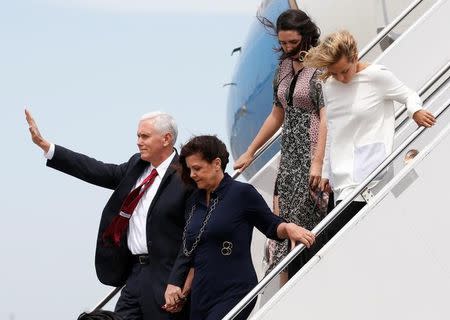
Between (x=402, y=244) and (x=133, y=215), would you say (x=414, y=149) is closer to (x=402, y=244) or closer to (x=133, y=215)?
(x=402, y=244)

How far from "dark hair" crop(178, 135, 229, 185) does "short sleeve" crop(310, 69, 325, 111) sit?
939 millimetres

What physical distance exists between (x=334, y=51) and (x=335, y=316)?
4.98 ft

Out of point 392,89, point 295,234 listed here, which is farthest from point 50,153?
point 392,89

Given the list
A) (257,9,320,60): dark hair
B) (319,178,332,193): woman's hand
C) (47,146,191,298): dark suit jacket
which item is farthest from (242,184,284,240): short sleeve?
(257,9,320,60): dark hair

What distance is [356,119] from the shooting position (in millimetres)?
7895

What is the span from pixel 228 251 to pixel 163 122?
3.60 ft

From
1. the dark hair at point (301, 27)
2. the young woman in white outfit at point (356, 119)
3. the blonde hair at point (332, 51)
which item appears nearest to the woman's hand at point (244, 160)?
the dark hair at point (301, 27)

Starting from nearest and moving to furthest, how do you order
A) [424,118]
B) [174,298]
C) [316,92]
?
1. [424,118]
2. [174,298]
3. [316,92]

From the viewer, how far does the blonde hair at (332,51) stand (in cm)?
767

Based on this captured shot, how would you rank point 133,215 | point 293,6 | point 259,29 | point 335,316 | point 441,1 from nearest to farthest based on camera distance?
point 335,316, point 133,215, point 441,1, point 293,6, point 259,29

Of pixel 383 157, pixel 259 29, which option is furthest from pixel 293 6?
pixel 383 157

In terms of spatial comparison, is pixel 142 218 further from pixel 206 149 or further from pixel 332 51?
pixel 332 51

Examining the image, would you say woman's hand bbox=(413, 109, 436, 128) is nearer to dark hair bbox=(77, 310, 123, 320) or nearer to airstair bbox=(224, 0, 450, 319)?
airstair bbox=(224, 0, 450, 319)

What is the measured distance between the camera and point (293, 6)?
15.2 m
